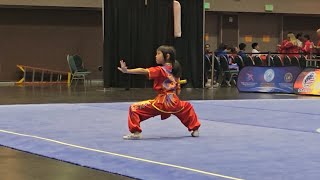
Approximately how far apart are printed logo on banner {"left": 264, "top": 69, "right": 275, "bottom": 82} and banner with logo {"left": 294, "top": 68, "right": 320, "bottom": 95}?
760 millimetres

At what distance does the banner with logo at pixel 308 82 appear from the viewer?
16938 mm

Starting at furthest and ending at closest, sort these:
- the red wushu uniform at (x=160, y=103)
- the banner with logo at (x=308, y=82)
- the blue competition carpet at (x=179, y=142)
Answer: the banner with logo at (x=308, y=82) → the red wushu uniform at (x=160, y=103) → the blue competition carpet at (x=179, y=142)

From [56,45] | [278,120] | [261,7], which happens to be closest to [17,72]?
[56,45]

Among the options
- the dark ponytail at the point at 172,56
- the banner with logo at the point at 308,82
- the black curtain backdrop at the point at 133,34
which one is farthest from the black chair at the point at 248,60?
the dark ponytail at the point at 172,56

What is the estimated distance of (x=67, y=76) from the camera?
24.3 meters

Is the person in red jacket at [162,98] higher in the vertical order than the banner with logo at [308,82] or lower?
higher

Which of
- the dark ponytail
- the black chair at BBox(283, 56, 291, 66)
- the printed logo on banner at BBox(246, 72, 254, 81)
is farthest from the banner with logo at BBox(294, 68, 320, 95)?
the dark ponytail

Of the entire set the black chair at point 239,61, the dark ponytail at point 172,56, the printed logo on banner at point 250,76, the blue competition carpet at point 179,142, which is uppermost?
the dark ponytail at point 172,56

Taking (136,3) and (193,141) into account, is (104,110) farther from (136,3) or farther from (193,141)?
(136,3)

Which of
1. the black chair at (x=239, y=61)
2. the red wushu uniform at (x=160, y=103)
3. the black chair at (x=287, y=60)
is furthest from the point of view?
the black chair at (x=287, y=60)

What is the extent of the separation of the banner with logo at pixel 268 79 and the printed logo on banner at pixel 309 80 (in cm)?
32

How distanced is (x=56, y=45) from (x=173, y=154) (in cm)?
1828

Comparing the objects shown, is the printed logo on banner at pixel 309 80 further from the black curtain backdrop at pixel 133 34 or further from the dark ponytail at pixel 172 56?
the dark ponytail at pixel 172 56

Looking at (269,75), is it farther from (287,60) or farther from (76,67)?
(76,67)
